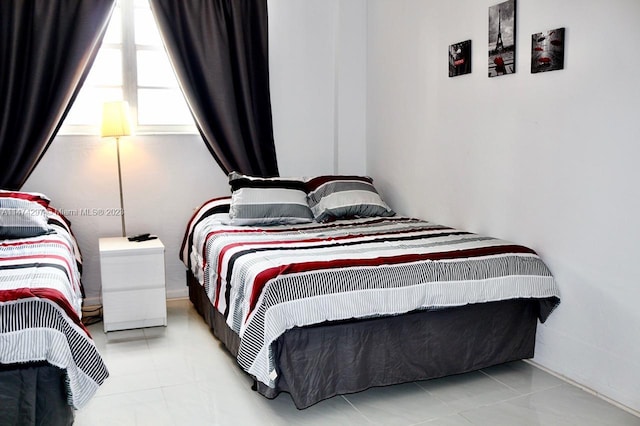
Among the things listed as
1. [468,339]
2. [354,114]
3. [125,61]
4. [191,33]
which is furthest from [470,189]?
[125,61]

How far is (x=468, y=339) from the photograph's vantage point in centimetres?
288

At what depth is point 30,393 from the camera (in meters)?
2.12

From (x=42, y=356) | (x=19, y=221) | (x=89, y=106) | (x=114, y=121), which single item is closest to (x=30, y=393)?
(x=42, y=356)

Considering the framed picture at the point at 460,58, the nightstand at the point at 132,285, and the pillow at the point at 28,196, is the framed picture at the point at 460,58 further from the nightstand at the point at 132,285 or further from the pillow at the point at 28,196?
the pillow at the point at 28,196

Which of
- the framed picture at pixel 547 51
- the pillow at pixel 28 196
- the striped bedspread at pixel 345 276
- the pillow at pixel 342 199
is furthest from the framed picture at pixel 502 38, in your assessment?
the pillow at pixel 28 196

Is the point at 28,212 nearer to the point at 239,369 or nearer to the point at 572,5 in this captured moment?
the point at 239,369

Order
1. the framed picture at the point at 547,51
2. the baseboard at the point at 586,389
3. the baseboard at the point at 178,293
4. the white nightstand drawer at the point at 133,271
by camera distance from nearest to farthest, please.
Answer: the baseboard at the point at 586,389, the framed picture at the point at 547,51, the white nightstand drawer at the point at 133,271, the baseboard at the point at 178,293

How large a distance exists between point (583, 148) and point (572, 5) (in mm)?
684

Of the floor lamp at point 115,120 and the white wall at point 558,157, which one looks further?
the floor lamp at point 115,120

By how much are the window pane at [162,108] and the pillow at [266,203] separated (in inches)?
26.6

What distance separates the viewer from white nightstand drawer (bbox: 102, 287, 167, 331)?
11.7 ft

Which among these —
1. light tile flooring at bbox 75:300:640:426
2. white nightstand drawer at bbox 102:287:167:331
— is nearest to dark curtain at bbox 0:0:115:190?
white nightstand drawer at bbox 102:287:167:331

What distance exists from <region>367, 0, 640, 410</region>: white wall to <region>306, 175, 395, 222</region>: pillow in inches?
12.8

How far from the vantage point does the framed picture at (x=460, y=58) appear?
11.7ft
